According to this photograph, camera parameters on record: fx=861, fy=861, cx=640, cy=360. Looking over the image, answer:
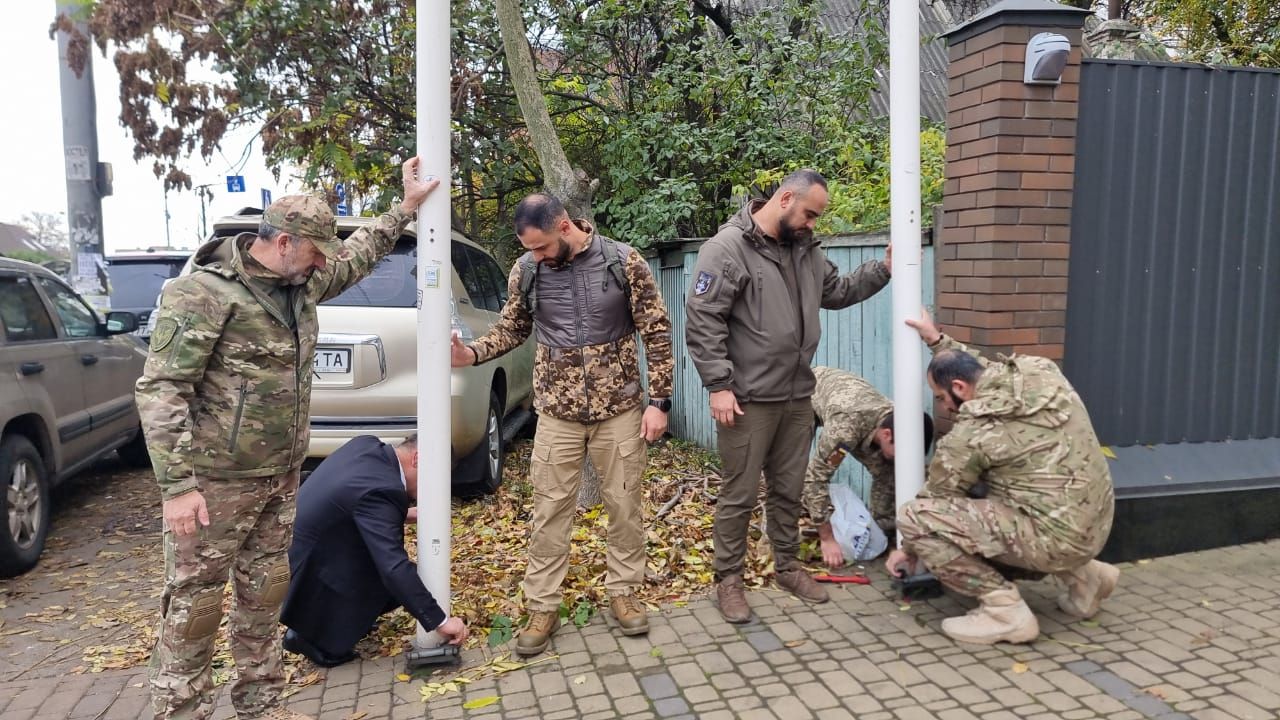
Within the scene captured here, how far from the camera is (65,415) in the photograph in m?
5.47

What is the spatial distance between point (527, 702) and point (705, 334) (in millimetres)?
1611

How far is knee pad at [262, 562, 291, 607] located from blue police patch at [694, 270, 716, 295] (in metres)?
1.95

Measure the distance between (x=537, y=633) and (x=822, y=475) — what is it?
1.58 meters

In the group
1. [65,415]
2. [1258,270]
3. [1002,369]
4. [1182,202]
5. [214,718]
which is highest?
[1182,202]

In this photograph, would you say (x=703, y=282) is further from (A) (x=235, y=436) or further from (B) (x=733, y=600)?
(A) (x=235, y=436)

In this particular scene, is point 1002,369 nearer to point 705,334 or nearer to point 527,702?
point 705,334

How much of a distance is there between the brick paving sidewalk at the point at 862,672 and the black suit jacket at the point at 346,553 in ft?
0.74

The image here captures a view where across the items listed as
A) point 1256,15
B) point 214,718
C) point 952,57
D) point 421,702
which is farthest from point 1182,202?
point 1256,15

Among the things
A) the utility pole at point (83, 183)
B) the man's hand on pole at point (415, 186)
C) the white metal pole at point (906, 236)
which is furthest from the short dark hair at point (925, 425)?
the utility pole at point (83, 183)

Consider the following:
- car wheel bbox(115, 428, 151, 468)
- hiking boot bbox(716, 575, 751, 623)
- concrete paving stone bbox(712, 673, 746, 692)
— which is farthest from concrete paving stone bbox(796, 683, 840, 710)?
car wheel bbox(115, 428, 151, 468)

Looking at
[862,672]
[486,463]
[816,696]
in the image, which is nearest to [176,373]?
[816,696]

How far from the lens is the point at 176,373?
2.71 metres

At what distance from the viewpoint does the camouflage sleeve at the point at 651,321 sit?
3.63 m

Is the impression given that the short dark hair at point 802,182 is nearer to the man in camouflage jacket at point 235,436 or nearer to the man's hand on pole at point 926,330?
the man's hand on pole at point 926,330
